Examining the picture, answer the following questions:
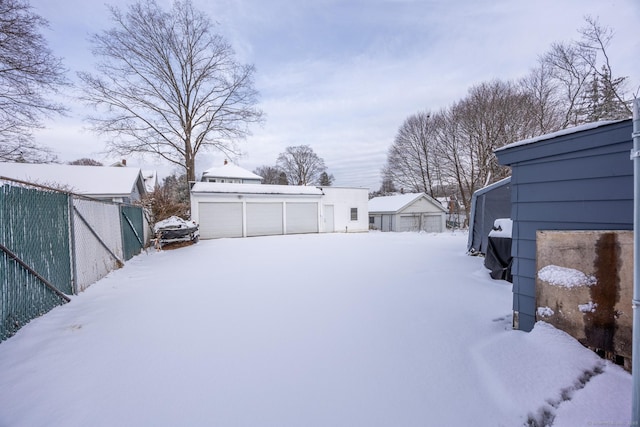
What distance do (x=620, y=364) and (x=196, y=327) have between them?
147 inches

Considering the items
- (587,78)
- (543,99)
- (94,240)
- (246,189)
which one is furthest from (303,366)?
(543,99)

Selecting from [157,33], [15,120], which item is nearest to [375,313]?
[15,120]

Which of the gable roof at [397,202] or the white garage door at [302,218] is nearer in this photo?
the white garage door at [302,218]

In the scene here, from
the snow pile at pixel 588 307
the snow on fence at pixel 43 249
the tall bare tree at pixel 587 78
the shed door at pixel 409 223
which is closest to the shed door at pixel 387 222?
the shed door at pixel 409 223

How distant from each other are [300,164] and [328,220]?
23.5 metres

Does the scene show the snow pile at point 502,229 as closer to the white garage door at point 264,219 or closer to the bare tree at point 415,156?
the white garage door at point 264,219

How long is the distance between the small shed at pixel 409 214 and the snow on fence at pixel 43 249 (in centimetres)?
2069

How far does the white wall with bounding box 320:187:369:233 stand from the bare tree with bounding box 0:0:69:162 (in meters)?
12.9

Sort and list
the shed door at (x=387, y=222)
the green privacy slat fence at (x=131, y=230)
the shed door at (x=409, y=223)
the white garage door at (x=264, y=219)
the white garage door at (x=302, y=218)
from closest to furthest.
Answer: the green privacy slat fence at (x=131, y=230) → the white garage door at (x=264, y=219) → the white garage door at (x=302, y=218) → the shed door at (x=409, y=223) → the shed door at (x=387, y=222)

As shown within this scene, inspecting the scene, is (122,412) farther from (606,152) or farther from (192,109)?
(192,109)

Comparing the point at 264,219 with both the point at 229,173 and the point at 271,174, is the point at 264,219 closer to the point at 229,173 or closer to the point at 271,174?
the point at 229,173

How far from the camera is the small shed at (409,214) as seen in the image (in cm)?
2284

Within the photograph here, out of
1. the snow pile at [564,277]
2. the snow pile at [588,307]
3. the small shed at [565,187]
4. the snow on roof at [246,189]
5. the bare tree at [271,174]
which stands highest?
the bare tree at [271,174]

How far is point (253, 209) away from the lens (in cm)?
1478
